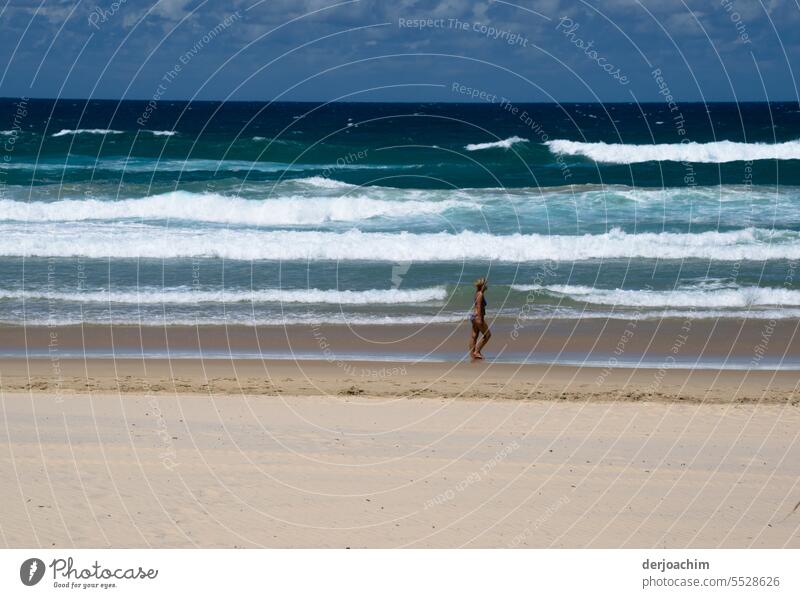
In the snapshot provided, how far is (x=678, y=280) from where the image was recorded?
77.0 ft

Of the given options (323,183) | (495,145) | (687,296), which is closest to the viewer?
(687,296)

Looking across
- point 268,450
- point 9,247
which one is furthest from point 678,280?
point 9,247

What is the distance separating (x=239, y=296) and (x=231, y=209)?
520 inches

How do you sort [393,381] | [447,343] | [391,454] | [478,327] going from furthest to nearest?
[447,343]
[478,327]
[393,381]
[391,454]

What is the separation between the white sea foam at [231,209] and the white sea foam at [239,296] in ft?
34.6

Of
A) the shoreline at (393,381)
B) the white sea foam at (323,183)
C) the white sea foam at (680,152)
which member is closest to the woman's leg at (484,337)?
the shoreline at (393,381)

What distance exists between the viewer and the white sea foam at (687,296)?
21.2m

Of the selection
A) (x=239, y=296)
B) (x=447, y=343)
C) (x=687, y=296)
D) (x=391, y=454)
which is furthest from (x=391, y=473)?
(x=687, y=296)

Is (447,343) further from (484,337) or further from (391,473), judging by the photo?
(391,473)

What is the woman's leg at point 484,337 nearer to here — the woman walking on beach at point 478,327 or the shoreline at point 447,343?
the woman walking on beach at point 478,327

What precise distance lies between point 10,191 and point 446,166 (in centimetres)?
1990

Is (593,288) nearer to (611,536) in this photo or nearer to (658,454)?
(658,454)

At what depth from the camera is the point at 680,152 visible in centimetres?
5281

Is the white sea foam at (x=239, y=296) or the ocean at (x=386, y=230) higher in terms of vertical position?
the ocean at (x=386, y=230)
